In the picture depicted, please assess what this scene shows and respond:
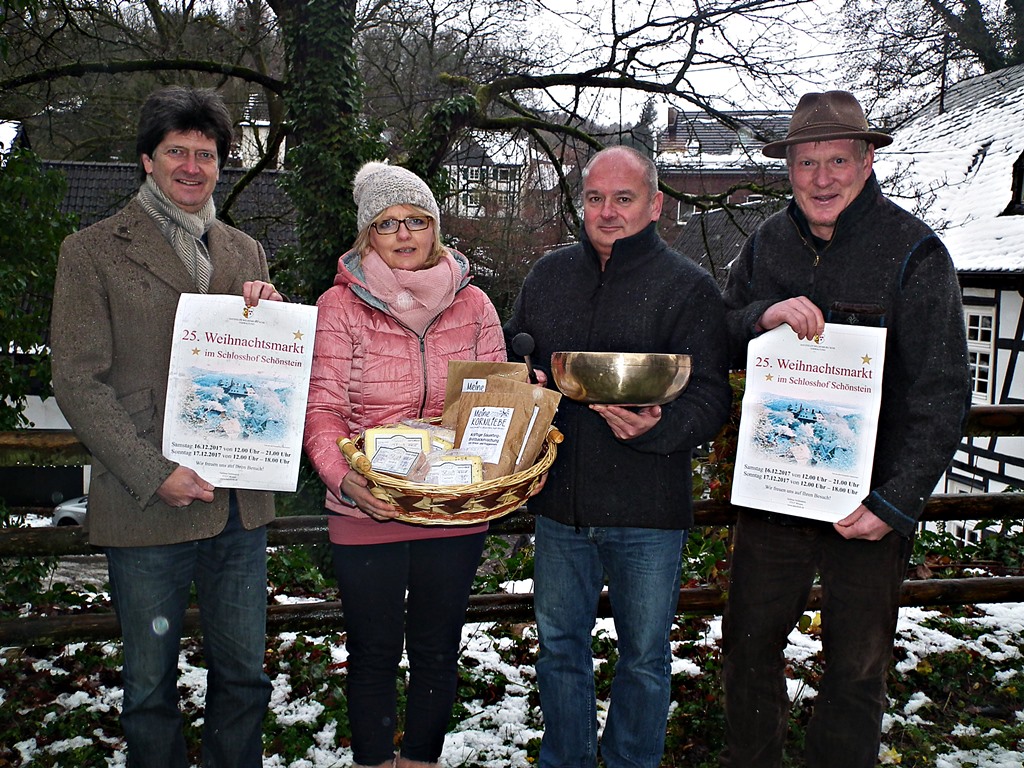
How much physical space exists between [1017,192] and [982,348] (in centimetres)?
310

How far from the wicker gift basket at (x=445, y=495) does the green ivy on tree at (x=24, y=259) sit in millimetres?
2735

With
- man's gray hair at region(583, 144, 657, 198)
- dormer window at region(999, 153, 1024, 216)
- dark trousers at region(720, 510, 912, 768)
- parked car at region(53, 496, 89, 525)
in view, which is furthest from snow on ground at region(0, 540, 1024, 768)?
parked car at region(53, 496, 89, 525)

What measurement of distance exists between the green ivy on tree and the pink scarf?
247cm

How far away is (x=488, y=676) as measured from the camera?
396 cm

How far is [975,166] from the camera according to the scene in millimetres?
17828

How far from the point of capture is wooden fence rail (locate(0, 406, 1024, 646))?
3516mm

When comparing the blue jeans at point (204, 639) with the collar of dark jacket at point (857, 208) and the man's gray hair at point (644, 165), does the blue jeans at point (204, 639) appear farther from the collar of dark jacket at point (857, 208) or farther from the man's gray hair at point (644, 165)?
the collar of dark jacket at point (857, 208)

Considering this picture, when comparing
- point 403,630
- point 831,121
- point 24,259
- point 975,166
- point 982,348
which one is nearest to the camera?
point 831,121

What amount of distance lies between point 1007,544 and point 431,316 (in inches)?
189

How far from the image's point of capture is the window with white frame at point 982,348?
15875 mm

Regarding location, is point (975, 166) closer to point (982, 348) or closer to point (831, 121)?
point (982, 348)

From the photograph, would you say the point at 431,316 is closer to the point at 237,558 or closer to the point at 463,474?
the point at 463,474

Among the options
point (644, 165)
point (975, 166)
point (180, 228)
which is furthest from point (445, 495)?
point (975, 166)

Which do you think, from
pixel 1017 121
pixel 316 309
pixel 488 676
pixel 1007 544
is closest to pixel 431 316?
pixel 316 309
